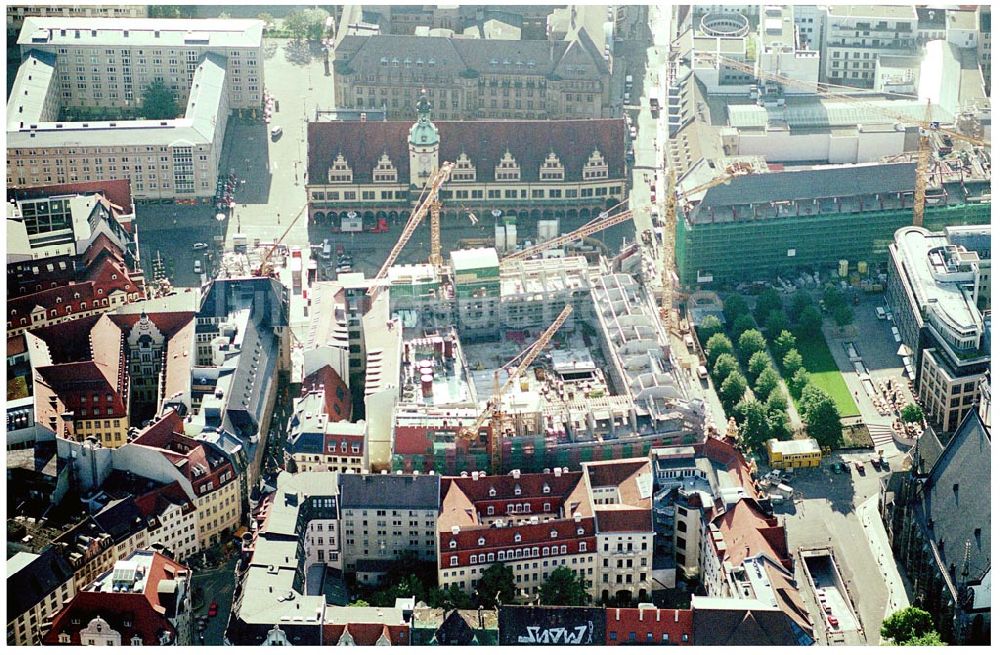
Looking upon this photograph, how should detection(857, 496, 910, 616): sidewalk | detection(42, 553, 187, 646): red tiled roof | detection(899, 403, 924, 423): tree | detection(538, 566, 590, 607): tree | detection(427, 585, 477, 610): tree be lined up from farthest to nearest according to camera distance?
1. detection(899, 403, 924, 423): tree
2. detection(857, 496, 910, 616): sidewalk
3. detection(538, 566, 590, 607): tree
4. detection(427, 585, 477, 610): tree
5. detection(42, 553, 187, 646): red tiled roof

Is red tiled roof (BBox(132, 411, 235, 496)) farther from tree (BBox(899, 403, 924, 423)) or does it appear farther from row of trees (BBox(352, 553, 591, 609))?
tree (BBox(899, 403, 924, 423))

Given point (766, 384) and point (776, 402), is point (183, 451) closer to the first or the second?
point (776, 402)

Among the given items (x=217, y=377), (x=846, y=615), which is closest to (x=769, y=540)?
(x=846, y=615)

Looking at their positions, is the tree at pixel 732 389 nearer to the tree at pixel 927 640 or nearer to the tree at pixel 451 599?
the tree at pixel 927 640

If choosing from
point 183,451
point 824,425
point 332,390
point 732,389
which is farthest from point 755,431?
point 183,451

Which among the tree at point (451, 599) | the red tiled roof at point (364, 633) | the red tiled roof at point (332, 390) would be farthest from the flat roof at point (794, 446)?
the red tiled roof at point (364, 633)

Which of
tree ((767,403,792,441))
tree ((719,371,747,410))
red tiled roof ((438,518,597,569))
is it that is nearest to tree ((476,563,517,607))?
red tiled roof ((438,518,597,569))

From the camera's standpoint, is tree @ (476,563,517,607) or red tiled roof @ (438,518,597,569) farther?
red tiled roof @ (438,518,597,569)
